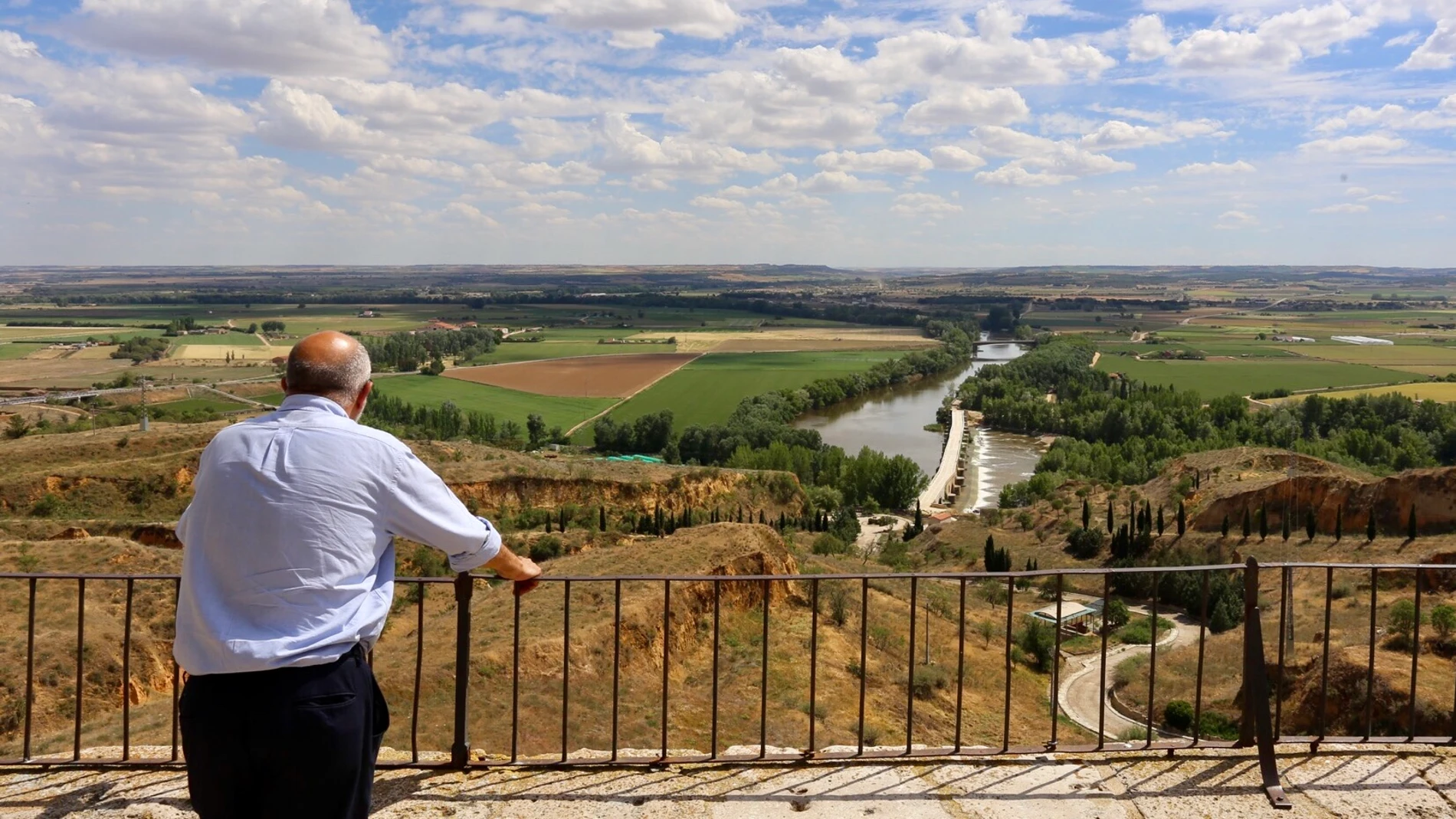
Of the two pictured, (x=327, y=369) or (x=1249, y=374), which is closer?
(x=327, y=369)

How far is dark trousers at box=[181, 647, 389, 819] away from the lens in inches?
115

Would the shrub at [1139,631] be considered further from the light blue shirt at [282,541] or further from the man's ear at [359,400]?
the light blue shirt at [282,541]

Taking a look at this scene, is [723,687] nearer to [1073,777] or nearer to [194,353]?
[1073,777]

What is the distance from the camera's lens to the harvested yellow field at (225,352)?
95.5 meters

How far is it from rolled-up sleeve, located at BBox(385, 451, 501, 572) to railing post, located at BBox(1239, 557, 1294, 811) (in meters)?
3.73

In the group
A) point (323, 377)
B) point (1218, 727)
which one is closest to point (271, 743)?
point (323, 377)

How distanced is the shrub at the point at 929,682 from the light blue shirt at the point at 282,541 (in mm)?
13676

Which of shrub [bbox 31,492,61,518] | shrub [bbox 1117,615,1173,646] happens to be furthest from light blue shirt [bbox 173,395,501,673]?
shrub [bbox 31,492,61,518]

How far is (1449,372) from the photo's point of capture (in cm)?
9794

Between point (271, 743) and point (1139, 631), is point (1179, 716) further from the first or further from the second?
point (271, 743)

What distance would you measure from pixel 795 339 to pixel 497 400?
2546 inches

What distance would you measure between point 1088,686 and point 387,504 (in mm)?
20945

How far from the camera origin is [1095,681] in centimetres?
2194

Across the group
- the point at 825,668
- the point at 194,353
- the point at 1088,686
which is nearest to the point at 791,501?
the point at 1088,686
